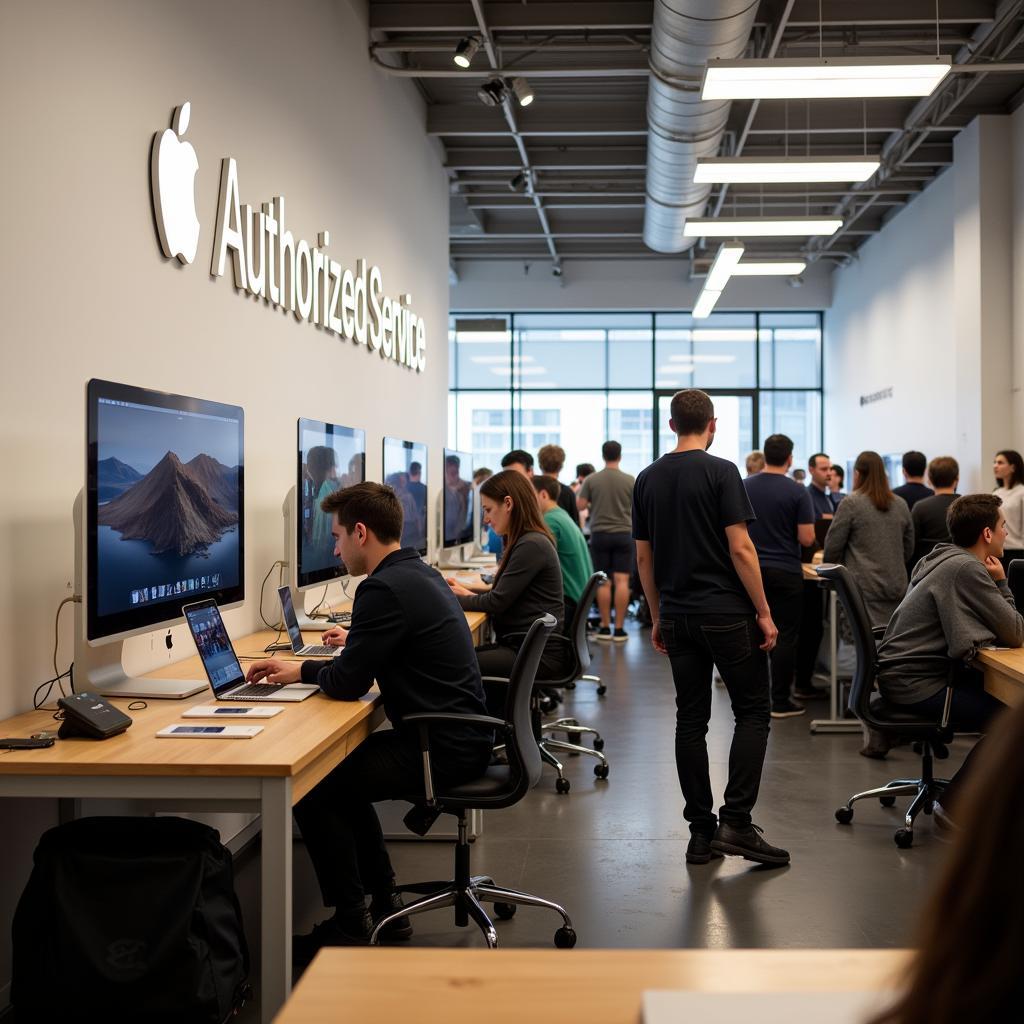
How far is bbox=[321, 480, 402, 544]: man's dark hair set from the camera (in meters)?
3.03

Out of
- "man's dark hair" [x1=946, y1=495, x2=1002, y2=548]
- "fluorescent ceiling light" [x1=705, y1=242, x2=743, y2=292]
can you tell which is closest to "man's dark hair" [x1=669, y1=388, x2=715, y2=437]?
"man's dark hair" [x1=946, y1=495, x2=1002, y2=548]

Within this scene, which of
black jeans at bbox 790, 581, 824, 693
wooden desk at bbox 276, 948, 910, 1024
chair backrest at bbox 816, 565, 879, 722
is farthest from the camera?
black jeans at bbox 790, 581, 824, 693

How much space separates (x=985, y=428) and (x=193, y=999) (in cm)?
795

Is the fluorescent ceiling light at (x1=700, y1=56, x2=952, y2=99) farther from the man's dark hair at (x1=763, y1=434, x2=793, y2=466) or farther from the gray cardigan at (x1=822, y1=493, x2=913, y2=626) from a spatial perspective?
the gray cardigan at (x1=822, y1=493, x2=913, y2=626)

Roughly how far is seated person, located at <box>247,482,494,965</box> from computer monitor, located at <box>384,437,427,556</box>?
2.41m

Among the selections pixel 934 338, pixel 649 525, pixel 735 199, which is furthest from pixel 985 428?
pixel 649 525

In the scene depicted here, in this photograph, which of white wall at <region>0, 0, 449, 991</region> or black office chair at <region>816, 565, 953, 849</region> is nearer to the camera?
white wall at <region>0, 0, 449, 991</region>

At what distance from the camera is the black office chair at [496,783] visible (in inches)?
111

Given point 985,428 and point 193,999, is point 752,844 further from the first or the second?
point 985,428

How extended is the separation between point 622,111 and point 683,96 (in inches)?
84.4

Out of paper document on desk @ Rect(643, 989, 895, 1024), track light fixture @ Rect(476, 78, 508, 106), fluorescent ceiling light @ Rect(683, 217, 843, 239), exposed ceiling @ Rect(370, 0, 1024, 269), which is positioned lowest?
paper document on desk @ Rect(643, 989, 895, 1024)

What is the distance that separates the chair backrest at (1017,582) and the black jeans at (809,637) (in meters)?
2.12

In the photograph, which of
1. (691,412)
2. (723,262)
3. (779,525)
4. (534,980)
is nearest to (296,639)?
(691,412)

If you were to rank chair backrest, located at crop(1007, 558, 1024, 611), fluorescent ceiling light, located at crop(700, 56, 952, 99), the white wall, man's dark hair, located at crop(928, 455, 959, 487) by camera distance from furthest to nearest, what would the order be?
man's dark hair, located at crop(928, 455, 959, 487)
fluorescent ceiling light, located at crop(700, 56, 952, 99)
chair backrest, located at crop(1007, 558, 1024, 611)
the white wall
